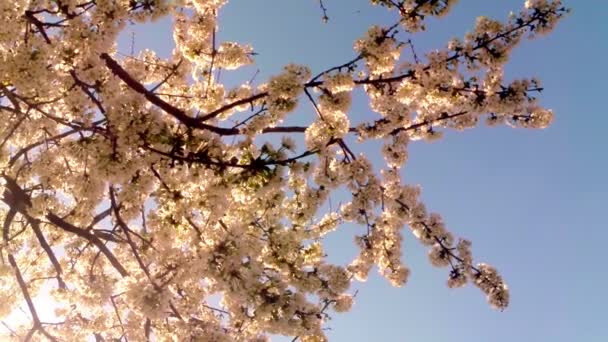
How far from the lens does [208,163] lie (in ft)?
26.7

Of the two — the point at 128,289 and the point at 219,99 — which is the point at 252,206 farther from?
the point at 128,289

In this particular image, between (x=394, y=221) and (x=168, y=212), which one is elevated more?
(x=394, y=221)

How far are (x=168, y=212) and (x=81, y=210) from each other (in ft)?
6.11

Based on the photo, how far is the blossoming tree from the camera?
743cm

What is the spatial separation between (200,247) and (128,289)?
1.21 m

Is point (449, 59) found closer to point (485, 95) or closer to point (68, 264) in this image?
point (485, 95)

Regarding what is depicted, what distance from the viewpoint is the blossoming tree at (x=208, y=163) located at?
7430 mm

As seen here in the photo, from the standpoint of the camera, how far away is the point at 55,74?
733 cm

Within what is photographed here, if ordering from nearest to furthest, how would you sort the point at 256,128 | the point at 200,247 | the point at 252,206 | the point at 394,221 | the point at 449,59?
1. the point at 200,247
2. the point at 256,128
3. the point at 449,59
4. the point at 252,206
5. the point at 394,221

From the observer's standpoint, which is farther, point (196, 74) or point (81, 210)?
point (196, 74)

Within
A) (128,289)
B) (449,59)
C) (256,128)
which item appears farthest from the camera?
(449,59)

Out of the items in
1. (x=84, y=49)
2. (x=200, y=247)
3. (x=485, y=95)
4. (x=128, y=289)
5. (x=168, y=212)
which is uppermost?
(x=485, y=95)

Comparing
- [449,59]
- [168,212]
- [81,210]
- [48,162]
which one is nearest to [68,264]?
[81,210]

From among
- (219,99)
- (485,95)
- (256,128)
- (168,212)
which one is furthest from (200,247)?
(485,95)
